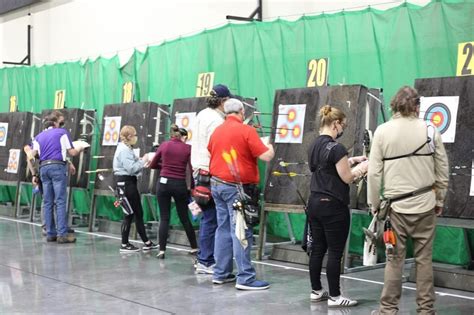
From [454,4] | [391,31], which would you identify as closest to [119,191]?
[391,31]

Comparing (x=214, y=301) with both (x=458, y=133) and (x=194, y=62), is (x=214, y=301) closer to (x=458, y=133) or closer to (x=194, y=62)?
(x=458, y=133)

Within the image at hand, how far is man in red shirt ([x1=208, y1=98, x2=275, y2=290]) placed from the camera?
5758 millimetres

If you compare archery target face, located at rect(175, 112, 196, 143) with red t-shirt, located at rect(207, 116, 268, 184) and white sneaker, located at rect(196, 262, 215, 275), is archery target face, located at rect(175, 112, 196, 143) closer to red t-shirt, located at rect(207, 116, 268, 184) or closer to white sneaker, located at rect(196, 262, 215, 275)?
white sneaker, located at rect(196, 262, 215, 275)

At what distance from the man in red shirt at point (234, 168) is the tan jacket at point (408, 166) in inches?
50.1

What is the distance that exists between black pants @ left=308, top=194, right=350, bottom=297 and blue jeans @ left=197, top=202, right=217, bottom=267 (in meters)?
1.47

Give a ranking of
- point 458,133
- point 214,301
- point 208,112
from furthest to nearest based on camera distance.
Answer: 1. point 208,112
2. point 458,133
3. point 214,301

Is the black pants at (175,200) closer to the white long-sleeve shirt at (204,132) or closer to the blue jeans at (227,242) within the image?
the white long-sleeve shirt at (204,132)

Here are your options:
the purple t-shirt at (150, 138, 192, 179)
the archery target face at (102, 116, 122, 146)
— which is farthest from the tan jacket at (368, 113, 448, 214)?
the archery target face at (102, 116, 122, 146)

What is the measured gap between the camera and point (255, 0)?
10.0 meters

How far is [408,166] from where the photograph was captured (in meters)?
4.57

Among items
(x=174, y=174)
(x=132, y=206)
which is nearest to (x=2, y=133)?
(x=132, y=206)

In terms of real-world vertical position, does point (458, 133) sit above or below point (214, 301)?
above

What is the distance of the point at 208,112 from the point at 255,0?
4.08 m

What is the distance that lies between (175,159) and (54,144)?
209 centimetres
